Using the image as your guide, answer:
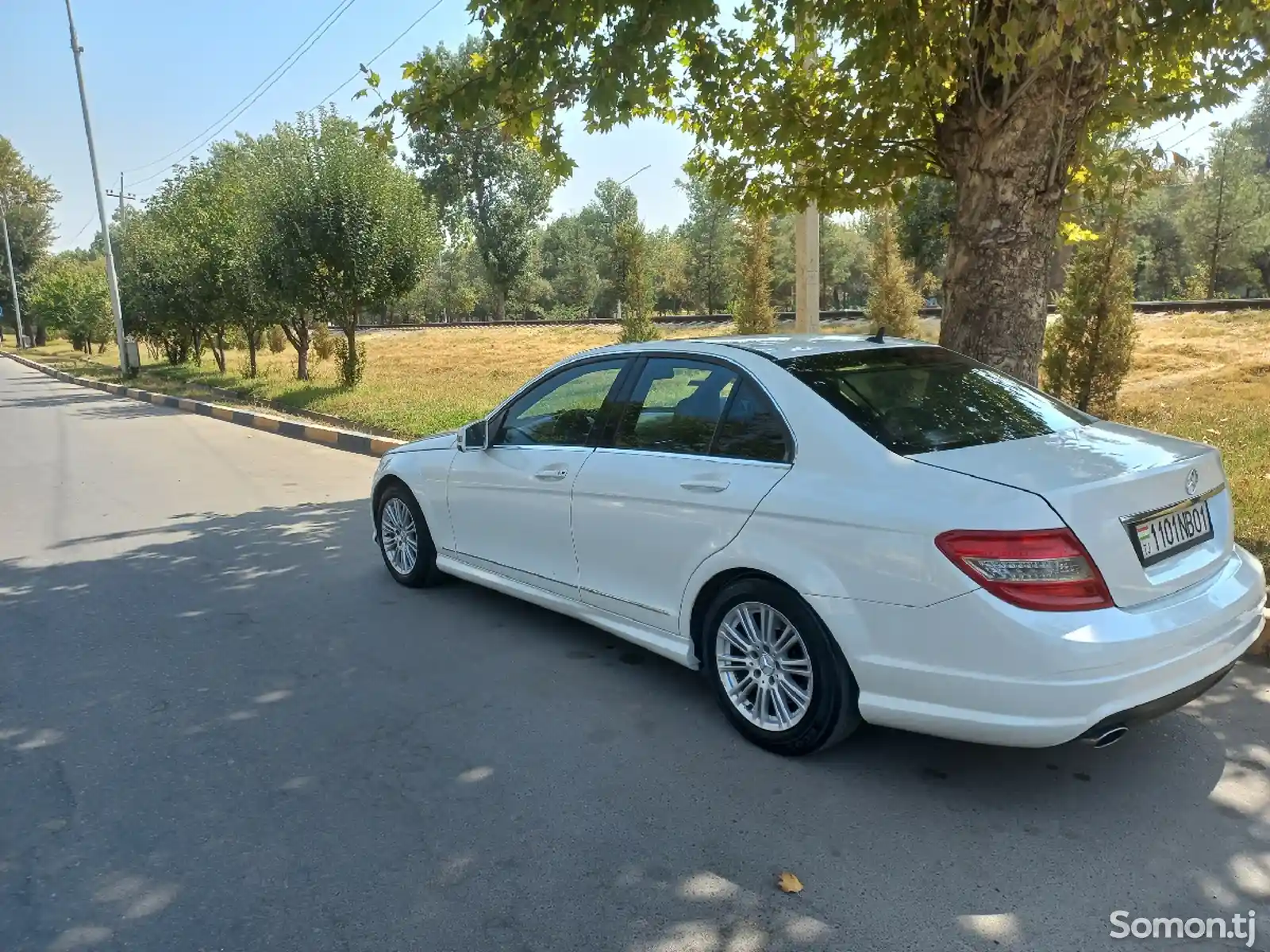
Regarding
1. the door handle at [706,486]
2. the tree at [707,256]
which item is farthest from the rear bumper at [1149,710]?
the tree at [707,256]

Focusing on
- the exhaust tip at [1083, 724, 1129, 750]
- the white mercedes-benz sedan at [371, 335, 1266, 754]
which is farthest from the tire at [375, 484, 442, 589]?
the exhaust tip at [1083, 724, 1129, 750]

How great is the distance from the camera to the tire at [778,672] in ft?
10.7

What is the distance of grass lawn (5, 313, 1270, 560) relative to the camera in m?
8.33

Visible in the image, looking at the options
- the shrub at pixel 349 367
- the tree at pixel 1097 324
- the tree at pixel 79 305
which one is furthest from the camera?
the tree at pixel 79 305

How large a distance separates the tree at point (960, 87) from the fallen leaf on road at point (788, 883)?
156 inches

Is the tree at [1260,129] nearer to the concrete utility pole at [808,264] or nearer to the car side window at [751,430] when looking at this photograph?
the concrete utility pole at [808,264]

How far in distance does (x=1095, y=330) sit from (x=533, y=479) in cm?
904

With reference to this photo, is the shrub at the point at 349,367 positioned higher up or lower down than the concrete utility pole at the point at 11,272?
lower down

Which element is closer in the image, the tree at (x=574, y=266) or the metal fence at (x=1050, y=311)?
the metal fence at (x=1050, y=311)

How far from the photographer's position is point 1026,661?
109 inches

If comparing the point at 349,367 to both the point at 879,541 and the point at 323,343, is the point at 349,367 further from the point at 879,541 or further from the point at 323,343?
the point at 879,541

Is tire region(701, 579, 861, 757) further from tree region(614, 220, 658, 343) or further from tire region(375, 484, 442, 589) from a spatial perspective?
tree region(614, 220, 658, 343)

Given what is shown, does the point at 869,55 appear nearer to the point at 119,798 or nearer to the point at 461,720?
the point at 461,720

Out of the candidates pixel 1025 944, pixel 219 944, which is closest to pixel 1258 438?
pixel 1025 944
